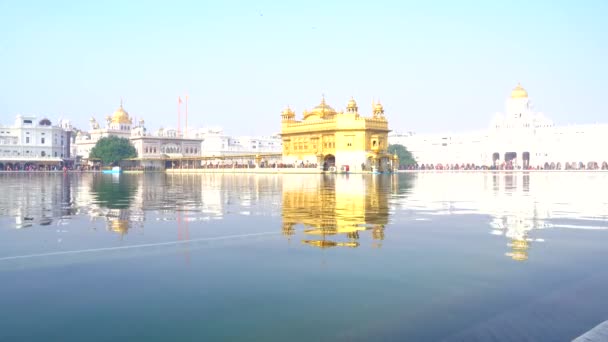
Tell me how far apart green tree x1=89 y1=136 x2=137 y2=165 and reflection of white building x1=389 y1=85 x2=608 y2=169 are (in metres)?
71.5

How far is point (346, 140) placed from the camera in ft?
237

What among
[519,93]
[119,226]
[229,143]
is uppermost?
[519,93]

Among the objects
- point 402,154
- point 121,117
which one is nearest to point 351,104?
point 402,154

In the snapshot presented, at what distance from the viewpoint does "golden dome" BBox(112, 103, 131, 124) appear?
426 ft

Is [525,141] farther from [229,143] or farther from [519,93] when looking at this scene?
[229,143]

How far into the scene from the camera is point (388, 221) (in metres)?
13.2

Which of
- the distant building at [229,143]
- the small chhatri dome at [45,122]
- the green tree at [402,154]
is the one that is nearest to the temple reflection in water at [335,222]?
the green tree at [402,154]

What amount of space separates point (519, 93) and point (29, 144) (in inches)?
4048

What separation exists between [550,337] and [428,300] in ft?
4.50

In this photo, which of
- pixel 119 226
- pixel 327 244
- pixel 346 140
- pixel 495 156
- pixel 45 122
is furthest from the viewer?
pixel 45 122

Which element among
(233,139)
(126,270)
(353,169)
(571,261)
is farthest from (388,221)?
Result: (233,139)

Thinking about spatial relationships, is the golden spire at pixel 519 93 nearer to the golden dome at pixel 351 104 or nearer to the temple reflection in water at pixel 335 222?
the golden dome at pixel 351 104

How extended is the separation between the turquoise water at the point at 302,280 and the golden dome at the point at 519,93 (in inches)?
4368

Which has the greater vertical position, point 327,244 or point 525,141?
point 525,141
